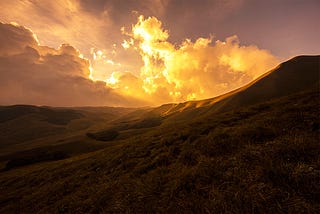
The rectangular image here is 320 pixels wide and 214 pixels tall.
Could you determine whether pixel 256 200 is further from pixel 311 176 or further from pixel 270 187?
pixel 311 176

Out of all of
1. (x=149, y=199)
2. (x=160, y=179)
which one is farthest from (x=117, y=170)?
(x=149, y=199)

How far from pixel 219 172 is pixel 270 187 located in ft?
6.91

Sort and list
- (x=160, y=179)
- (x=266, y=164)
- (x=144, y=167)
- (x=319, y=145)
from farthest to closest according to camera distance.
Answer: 1. (x=144, y=167)
2. (x=160, y=179)
3. (x=319, y=145)
4. (x=266, y=164)

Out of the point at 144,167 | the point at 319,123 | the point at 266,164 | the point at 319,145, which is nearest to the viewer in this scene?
the point at 266,164

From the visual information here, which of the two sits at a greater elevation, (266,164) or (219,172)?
(266,164)

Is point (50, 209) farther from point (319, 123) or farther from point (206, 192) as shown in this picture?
point (319, 123)

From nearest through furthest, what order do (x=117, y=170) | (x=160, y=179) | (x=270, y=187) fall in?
(x=270, y=187) < (x=160, y=179) < (x=117, y=170)

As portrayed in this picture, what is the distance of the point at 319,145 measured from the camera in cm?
624

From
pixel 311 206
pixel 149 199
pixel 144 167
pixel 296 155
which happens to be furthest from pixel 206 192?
pixel 144 167

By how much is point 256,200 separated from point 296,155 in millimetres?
3153

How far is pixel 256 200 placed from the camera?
431cm

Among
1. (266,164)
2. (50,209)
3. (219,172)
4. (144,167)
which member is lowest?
(50,209)

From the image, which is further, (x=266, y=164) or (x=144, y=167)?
(x=144, y=167)

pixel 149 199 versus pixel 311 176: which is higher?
pixel 311 176
